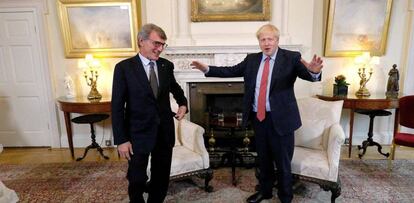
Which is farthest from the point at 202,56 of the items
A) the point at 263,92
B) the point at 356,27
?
the point at 356,27

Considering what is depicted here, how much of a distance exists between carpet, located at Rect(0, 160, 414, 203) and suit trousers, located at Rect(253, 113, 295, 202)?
0.96ft

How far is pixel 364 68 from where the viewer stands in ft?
11.7

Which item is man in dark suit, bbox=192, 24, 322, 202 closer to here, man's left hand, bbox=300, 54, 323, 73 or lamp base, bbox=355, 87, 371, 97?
man's left hand, bbox=300, 54, 323, 73

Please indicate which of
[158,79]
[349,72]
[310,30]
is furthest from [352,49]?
[158,79]

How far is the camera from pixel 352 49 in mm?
3672

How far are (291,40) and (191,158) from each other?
2.07 metres

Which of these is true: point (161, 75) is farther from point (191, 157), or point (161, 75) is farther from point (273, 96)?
point (191, 157)

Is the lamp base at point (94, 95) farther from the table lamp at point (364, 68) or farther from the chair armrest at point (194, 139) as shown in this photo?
the table lamp at point (364, 68)

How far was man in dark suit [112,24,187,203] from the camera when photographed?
5.62 feet

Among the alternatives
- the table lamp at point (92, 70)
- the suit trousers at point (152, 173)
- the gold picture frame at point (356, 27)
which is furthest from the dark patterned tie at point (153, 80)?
the gold picture frame at point (356, 27)

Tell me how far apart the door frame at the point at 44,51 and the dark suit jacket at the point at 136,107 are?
2614 mm

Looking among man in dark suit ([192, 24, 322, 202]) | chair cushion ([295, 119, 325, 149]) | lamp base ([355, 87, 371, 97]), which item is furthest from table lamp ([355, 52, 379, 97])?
man in dark suit ([192, 24, 322, 202])

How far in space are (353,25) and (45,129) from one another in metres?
4.63

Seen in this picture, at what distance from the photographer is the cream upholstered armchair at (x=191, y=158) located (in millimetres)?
2422
